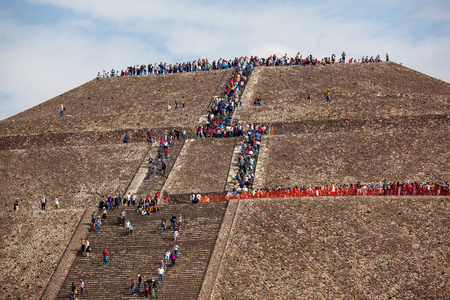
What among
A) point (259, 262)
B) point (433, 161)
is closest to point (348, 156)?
point (433, 161)

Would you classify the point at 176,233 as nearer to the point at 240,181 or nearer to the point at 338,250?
the point at 240,181

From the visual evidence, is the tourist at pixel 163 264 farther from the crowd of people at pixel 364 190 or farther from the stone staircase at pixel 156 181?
the stone staircase at pixel 156 181

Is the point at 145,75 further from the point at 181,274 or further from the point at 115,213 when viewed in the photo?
the point at 181,274

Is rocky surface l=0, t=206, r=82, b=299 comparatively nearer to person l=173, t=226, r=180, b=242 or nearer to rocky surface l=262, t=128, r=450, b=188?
person l=173, t=226, r=180, b=242

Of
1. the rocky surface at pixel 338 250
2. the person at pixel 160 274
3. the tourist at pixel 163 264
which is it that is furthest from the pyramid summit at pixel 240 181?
the tourist at pixel 163 264

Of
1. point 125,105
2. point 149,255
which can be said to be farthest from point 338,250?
point 125,105

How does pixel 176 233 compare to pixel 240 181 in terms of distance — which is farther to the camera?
pixel 240 181
